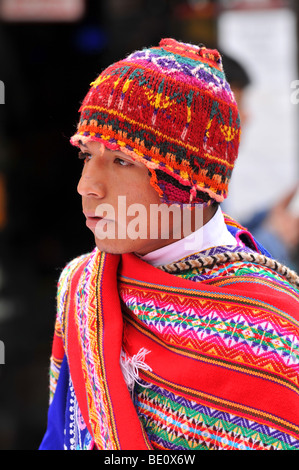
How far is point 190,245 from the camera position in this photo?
167cm

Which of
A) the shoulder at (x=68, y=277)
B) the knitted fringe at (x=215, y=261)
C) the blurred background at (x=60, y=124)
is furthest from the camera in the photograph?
the blurred background at (x=60, y=124)

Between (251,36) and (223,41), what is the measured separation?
177mm

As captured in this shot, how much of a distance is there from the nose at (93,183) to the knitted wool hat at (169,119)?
0.07 metres

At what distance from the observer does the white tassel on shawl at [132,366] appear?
1620mm

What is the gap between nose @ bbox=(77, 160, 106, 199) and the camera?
61.9 inches

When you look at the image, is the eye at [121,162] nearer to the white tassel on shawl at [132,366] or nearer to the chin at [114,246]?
the chin at [114,246]

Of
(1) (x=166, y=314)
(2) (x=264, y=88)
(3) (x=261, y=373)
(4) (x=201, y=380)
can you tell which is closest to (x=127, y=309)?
Result: (1) (x=166, y=314)

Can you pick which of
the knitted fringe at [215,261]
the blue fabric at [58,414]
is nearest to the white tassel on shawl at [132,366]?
the knitted fringe at [215,261]

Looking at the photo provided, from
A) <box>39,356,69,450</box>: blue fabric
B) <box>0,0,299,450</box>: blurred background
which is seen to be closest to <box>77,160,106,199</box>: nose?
<box>39,356,69,450</box>: blue fabric

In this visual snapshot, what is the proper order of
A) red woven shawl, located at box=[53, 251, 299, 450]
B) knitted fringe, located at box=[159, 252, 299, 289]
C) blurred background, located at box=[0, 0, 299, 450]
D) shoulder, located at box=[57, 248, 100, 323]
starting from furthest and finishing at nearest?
1. blurred background, located at box=[0, 0, 299, 450]
2. shoulder, located at box=[57, 248, 100, 323]
3. knitted fringe, located at box=[159, 252, 299, 289]
4. red woven shawl, located at box=[53, 251, 299, 450]

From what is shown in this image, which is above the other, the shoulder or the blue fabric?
the shoulder

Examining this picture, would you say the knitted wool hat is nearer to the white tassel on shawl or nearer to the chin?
the chin

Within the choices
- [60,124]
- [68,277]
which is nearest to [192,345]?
[68,277]

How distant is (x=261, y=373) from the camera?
1.53 meters
